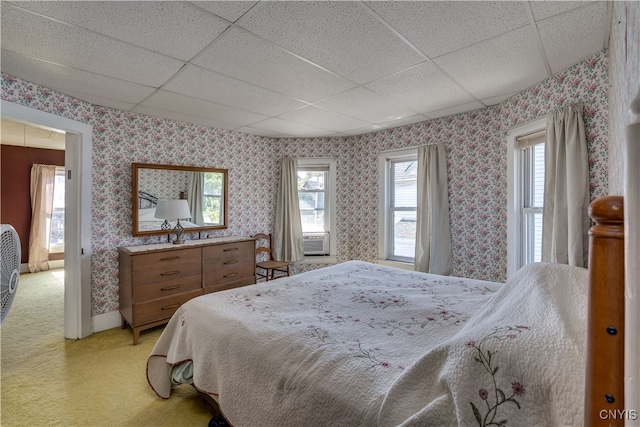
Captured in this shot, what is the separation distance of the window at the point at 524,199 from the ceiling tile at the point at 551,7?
4.20 feet

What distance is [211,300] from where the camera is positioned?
6.12 feet

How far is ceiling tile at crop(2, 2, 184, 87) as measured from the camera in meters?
1.61

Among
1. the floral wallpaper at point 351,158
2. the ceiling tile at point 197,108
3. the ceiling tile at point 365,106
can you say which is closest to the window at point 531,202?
the floral wallpaper at point 351,158

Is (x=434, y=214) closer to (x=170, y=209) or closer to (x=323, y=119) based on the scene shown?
(x=323, y=119)

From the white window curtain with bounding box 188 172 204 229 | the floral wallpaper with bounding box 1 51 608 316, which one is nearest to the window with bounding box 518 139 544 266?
A: the floral wallpaper with bounding box 1 51 608 316

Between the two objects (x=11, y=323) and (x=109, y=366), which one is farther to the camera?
(x=11, y=323)

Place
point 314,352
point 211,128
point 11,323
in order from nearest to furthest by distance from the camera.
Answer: point 314,352
point 11,323
point 211,128

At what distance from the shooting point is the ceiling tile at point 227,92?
2246 millimetres

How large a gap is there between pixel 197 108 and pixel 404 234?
289cm

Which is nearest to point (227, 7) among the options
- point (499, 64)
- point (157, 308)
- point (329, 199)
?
point (499, 64)

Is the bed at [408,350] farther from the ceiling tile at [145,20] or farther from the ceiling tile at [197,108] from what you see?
the ceiling tile at [197,108]

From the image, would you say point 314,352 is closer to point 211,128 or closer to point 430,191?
point 430,191

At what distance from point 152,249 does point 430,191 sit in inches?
120

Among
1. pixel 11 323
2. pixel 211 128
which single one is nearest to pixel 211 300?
pixel 211 128
